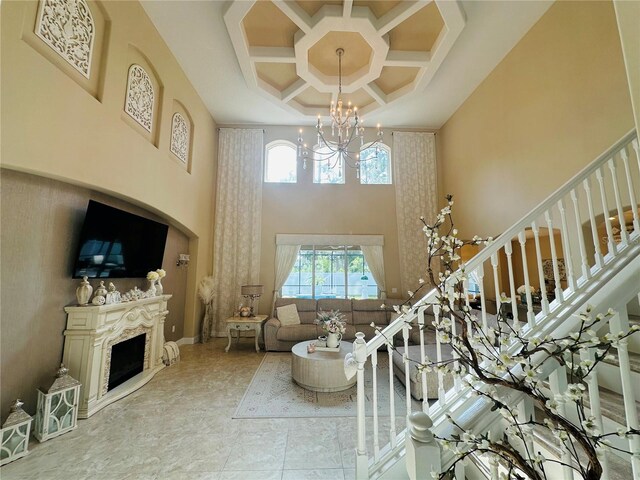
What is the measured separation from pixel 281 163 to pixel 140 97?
335cm

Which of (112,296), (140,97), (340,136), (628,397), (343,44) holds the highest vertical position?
(343,44)

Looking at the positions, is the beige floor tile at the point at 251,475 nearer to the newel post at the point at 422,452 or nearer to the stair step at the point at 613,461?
the newel post at the point at 422,452

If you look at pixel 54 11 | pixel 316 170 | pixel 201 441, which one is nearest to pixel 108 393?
pixel 201 441

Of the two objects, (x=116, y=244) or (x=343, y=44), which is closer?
(x=116, y=244)

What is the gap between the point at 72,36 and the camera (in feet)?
8.55

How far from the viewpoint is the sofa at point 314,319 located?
497cm

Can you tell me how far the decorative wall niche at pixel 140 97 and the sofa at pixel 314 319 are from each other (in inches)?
154

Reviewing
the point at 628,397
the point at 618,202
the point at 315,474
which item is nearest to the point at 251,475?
the point at 315,474

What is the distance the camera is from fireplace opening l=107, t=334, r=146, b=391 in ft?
10.6

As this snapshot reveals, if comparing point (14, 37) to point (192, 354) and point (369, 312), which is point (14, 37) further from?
point (369, 312)

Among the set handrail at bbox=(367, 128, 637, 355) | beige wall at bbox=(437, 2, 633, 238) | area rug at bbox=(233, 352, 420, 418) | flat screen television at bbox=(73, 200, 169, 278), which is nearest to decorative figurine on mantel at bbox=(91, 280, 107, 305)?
flat screen television at bbox=(73, 200, 169, 278)

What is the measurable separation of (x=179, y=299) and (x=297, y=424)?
3738 mm

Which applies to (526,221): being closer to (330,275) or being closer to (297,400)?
(297,400)

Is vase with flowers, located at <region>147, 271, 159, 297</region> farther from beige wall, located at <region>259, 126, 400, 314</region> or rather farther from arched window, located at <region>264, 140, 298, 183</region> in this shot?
arched window, located at <region>264, 140, 298, 183</region>
